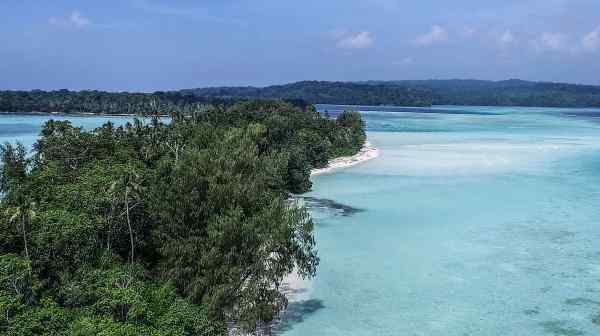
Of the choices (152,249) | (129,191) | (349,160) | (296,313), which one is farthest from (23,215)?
(349,160)

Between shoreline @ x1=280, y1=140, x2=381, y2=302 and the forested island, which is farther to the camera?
shoreline @ x1=280, y1=140, x2=381, y2=302

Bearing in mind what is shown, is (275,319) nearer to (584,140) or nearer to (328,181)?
(328,181)

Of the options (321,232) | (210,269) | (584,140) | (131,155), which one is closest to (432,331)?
(210,269)

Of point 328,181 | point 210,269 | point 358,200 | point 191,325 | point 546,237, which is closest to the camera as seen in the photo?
point 191,325

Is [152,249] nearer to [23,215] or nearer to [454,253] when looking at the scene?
[23,215]

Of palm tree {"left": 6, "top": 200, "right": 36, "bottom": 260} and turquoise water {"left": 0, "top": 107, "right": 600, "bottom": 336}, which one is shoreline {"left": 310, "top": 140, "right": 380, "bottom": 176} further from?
palm tree {"left": 6, "top": 200, "right": 36, "bottom": 260}

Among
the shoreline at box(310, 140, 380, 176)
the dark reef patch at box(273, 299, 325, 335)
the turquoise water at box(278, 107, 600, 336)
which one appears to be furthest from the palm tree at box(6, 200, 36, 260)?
the shoreline at box(310, 140, 380, 176)

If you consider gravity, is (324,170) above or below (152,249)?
below
